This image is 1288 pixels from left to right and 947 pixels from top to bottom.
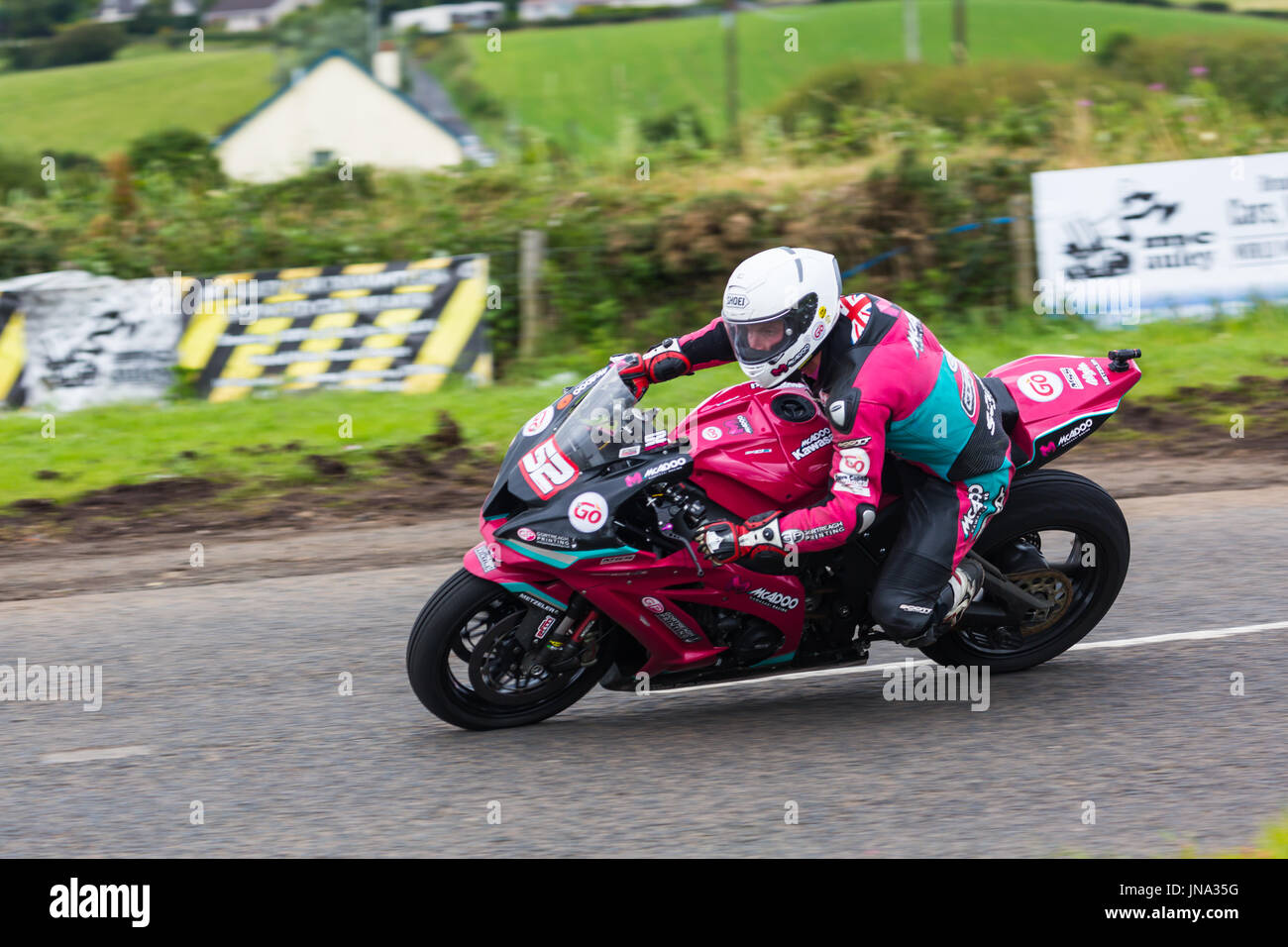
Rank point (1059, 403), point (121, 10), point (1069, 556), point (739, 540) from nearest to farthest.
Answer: point (739, 540) < point (1059, 403) < point (1069, 556) < point (121, 10)

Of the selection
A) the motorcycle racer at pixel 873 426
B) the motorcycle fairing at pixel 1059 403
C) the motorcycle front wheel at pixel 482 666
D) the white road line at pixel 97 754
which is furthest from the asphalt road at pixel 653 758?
the motorcycle fairing at pixel 1059 403

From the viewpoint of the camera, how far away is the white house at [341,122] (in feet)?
76.3

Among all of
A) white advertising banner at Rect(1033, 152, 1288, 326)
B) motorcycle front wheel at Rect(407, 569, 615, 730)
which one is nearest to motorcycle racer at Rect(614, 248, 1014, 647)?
motorcycle front wheel at Rect(407, 569, 615, 730)

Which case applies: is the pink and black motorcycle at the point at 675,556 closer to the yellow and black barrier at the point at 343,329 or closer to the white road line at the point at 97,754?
the white road line at the point at 97,754

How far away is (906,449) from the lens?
518 centimetres

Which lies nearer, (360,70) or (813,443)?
(813,443)

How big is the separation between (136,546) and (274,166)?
32.1 ft

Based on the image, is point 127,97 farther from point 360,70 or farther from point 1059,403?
point 1059,403

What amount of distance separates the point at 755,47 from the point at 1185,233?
2111 cm

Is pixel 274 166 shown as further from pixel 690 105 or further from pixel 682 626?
pixel 682 626

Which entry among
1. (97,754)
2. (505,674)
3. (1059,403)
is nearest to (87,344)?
(97,754)

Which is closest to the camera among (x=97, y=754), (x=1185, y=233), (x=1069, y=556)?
(x=97, y=754)

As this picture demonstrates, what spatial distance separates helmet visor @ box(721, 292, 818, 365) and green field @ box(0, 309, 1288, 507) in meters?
5.15

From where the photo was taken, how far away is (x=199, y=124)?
88.2 feet
